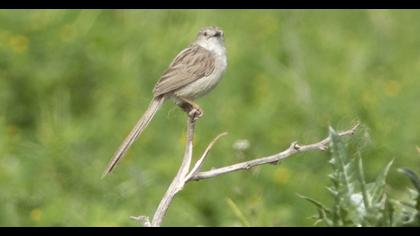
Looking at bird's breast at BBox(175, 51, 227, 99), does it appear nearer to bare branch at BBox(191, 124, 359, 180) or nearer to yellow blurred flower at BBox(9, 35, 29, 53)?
bare branch at BBox(191, 124, 359, 180)

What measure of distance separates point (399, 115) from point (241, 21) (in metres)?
3.36

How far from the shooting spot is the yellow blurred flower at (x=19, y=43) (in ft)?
29.3

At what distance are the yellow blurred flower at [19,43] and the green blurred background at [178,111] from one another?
1 cm

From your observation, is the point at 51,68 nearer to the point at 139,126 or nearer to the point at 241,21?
the point at 241,21

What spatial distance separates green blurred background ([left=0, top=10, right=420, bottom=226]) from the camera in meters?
7.07

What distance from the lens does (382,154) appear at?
767 centimetres

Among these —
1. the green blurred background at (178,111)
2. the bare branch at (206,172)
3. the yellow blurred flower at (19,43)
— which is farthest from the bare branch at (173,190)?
the yellow blurred flower at (19,43)

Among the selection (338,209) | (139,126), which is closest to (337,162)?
(338,209)

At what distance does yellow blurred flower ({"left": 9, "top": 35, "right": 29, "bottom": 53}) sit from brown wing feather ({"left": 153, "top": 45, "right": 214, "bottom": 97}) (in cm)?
496

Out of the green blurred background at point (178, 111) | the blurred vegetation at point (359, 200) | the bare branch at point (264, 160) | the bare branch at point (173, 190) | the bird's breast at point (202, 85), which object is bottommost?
the green blurred background at point (178, 111)

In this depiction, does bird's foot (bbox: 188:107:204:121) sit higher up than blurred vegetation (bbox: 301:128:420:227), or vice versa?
blurred vegetation (bbox: 301:128:420:227)

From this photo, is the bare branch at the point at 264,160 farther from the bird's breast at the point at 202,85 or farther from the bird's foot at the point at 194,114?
the bird's breast at the point at 202,85

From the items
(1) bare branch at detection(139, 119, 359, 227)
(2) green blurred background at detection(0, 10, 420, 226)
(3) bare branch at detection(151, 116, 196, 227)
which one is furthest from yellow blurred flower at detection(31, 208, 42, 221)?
(1) bare branch at detection(139, 119, 359, 227)

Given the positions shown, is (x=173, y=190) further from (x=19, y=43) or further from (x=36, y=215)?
(x=19, y=43)
